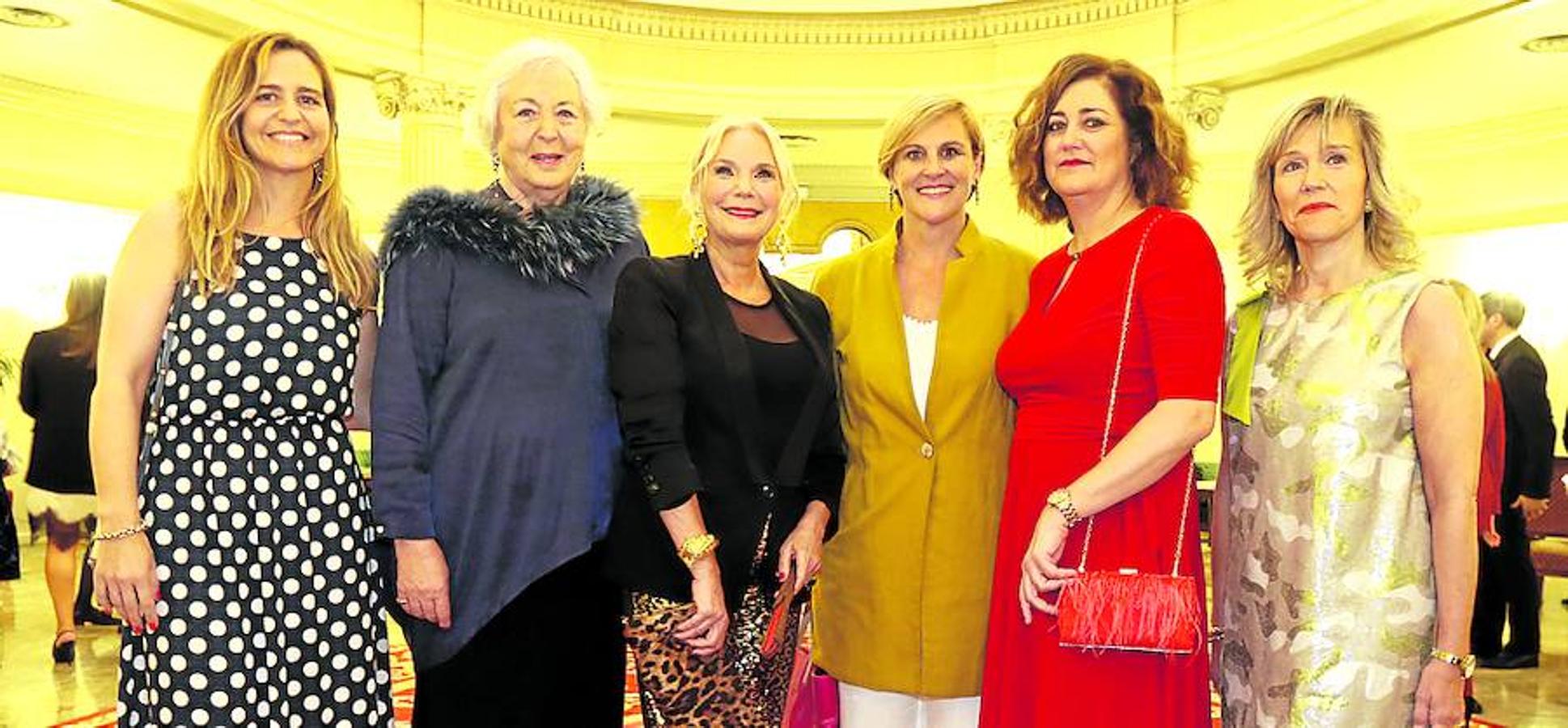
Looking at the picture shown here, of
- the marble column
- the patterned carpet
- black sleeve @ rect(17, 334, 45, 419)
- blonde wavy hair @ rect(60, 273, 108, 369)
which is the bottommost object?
the patterned carpet

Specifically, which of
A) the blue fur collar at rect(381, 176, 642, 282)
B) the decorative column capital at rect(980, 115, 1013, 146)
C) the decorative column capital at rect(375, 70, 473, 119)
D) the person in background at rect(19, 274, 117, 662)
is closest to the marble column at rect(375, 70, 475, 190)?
the decorative column capital at rect(375, 70, 473, 119)

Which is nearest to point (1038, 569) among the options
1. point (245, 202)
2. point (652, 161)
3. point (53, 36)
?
point (245, 202)

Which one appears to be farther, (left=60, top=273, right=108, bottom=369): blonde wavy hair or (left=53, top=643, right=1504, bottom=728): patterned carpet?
(left=60, top=273, right=108, bottom=369): blonde wavy hair

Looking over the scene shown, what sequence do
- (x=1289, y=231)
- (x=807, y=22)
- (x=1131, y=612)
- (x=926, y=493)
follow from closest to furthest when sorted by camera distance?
(x=1131, y=612)
(x=1289, y=231)
(x=926, y=493)
(x=807, y=22)

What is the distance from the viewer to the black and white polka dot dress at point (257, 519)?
2.13m

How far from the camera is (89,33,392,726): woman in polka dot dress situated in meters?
2.13

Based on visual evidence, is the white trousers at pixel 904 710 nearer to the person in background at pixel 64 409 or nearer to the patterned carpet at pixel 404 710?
the patterned carpet at pixel 404 710

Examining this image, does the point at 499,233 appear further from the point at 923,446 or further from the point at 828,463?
the point at 923,446

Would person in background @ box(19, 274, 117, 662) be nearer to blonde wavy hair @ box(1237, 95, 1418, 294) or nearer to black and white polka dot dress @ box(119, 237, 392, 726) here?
black and white polka dot dress @ box(119, 237, 392, 726)

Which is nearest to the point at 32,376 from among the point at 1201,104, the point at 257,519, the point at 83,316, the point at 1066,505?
the point at 83,316

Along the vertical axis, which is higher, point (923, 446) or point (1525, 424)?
point (923, 446)

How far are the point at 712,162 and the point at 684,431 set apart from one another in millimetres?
548

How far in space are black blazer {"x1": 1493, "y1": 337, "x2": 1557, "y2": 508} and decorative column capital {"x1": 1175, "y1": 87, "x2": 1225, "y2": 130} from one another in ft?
12.7

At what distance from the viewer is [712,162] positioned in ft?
7.88
